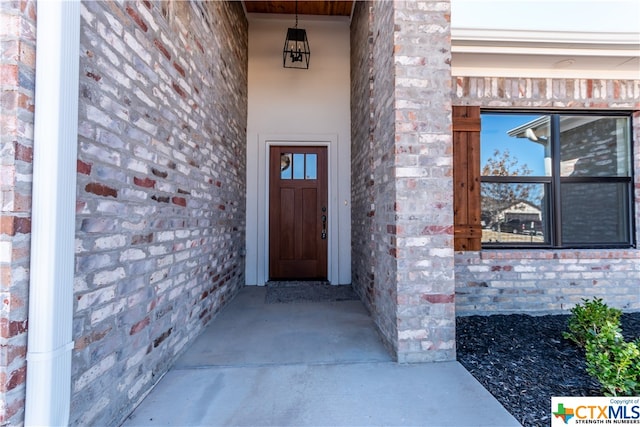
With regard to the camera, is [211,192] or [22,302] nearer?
[22,302]

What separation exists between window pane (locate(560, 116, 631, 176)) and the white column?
4.14 m

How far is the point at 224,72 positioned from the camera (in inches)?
118

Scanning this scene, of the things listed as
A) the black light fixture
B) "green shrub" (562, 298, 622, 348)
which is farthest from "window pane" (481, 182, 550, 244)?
the black light fixture

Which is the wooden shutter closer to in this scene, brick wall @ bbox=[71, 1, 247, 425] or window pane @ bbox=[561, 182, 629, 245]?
window pane @ bbox=[561, 182, 629, 245]

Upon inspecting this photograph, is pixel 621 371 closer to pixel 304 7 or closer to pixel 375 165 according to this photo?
pixel 375 165

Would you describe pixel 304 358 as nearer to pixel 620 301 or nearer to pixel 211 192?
pixel 211 192

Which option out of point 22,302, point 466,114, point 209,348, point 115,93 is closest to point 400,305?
point 209,348

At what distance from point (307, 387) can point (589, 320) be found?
7.04 feet

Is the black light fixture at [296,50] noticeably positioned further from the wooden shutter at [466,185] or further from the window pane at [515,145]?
the window pane at [515,145]

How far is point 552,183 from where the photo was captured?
310cm

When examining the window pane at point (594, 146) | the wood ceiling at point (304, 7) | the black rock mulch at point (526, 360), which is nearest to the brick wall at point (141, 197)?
the wood ceiling at point (304, 7)

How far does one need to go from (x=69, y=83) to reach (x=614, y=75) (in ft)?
15.4

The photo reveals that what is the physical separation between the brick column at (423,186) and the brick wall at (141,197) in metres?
1.50

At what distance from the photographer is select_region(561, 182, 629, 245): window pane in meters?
3.12
